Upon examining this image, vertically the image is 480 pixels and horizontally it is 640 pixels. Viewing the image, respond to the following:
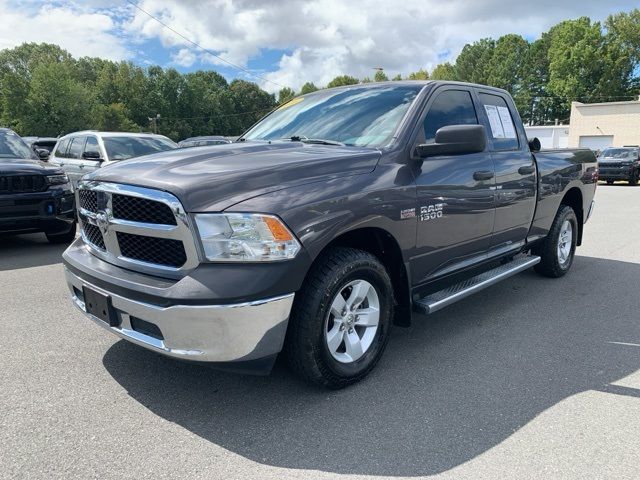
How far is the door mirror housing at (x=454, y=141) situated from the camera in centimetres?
325

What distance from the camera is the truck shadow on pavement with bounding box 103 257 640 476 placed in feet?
8.19

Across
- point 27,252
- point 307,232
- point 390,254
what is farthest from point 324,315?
point 27,252

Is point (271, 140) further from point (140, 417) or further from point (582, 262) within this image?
point (582, 262)

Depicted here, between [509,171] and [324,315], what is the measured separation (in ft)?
8.30

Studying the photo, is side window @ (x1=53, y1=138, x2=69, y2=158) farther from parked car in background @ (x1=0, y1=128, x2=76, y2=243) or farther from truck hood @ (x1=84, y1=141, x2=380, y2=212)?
truck hood @ (x1=84, y1=141, x2=380, y2=212)

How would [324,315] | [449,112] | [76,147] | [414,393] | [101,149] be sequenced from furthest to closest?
[76,147], [101,149], [449,112], [414,393], [324,315]

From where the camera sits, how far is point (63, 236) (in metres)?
7.52

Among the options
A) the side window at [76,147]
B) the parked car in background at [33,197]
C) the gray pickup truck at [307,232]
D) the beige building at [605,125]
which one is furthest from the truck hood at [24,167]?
the beige building at [605,125]

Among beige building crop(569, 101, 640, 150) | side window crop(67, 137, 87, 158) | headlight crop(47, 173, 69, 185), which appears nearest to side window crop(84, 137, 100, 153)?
side window crop(67, 137, 87, 158)

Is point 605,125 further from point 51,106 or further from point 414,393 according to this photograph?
point 51,106

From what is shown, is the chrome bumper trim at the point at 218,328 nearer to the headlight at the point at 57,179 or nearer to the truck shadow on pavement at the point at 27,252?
the truck shadow on pavement at the point at 27,252

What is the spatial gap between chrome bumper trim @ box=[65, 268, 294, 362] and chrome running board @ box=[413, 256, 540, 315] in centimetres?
125

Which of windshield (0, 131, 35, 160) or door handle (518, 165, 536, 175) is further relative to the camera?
windshield (0, 131, 35, 160)

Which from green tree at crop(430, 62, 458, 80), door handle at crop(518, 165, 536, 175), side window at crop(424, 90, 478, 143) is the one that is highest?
green tree at crop(430, 62, 458, 80)
